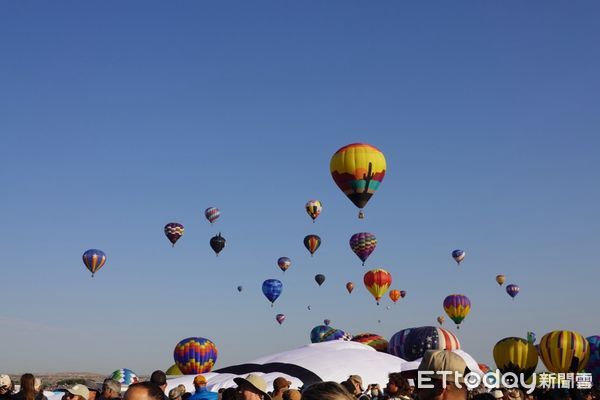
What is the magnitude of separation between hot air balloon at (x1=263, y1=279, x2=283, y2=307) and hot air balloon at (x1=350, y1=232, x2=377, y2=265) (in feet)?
35.1

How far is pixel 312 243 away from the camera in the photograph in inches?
2197

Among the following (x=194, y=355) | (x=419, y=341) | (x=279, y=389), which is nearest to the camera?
(x=279, y=389)

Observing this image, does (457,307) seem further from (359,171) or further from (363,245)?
(359,171)

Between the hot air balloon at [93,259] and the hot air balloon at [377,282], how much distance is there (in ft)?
65.7

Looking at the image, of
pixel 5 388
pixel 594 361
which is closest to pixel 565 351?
pixel 594 361

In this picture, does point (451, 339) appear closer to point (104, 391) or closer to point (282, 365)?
point (282, 365)

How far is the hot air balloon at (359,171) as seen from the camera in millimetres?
34812

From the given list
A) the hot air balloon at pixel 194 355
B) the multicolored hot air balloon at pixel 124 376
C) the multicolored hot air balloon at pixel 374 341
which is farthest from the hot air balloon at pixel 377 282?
the multicolored hot air balloon at pixel 124 376

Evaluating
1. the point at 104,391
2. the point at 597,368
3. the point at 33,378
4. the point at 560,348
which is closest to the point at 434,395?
the point at 104,391

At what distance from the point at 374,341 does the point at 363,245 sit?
23.1 ft

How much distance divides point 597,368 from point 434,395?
30940mm

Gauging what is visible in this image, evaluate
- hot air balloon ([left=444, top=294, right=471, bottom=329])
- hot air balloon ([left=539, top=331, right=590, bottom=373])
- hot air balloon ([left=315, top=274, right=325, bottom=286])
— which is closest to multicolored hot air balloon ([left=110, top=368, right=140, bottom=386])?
hot air balloon ([left=539, top=331, right=590, bottom=373])

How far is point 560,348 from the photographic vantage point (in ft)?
99.0

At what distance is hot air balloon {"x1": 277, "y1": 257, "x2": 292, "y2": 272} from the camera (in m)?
62.4
